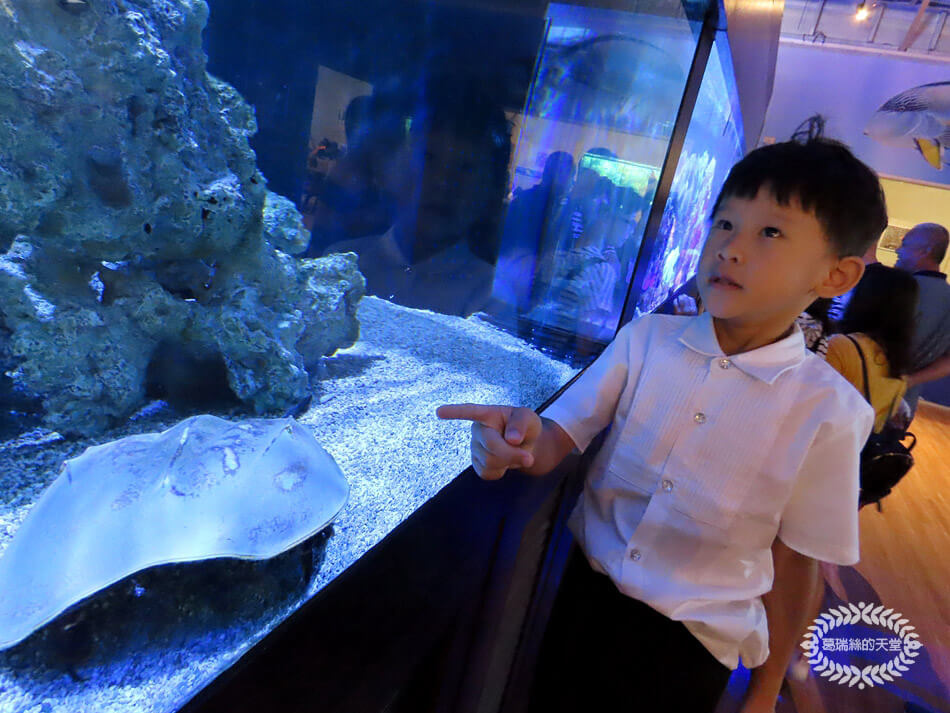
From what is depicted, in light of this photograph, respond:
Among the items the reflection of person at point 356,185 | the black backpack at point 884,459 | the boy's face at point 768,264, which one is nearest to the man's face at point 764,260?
the boy's face at point 768,264

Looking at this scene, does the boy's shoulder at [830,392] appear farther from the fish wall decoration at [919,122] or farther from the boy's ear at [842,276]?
the fish wall decoration at [919,122]

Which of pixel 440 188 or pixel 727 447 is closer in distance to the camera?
pixel 727 447

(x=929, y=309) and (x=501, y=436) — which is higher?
(x=929, y=309)

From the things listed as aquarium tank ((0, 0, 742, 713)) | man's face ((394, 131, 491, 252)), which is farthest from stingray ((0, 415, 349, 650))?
man's face ((394, 131, 491, 252))

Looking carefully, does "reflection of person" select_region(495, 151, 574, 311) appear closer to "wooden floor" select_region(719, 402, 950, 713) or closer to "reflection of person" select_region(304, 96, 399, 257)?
"reflection of person" select_region(304, 96, 399, 257)

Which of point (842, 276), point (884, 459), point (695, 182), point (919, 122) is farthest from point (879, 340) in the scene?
point (919, 122)

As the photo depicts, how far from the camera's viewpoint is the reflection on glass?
2.47 meters

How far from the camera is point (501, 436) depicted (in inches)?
31.5

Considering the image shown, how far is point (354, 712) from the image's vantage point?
2.23 ft

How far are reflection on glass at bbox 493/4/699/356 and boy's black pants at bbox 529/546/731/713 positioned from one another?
2.07m

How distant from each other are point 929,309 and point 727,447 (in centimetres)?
230

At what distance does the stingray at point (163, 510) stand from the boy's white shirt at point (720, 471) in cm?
53

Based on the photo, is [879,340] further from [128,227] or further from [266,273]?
[128,227]

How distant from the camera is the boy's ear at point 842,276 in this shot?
0.89 metres
